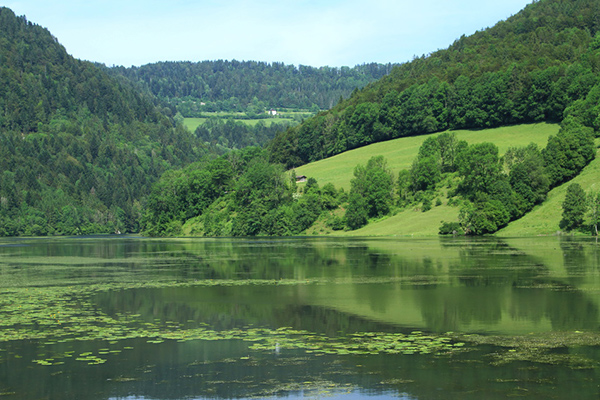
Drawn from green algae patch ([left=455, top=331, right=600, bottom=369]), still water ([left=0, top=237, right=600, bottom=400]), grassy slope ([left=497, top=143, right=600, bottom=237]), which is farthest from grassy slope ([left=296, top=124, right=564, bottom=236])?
green algae patch ([left=455, top=331, right=600, bottom=369])

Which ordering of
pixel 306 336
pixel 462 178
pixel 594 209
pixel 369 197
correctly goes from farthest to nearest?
pixel 369 197
pixel 462 178
pixel 594 209
pixel 306 336

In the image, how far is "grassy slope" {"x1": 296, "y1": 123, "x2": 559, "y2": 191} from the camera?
166m

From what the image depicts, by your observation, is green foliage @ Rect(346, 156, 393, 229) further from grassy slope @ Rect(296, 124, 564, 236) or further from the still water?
the still water

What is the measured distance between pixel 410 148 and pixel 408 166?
24710 millimetres

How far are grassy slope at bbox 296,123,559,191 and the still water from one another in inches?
4758

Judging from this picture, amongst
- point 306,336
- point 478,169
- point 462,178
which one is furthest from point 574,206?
point 306,336

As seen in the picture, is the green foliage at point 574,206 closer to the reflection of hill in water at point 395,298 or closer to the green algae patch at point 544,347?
the reflection of hill in water at point 395,298

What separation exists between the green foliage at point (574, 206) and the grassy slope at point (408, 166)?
2277 cm

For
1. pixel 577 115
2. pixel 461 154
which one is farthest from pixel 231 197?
pixel 577 115

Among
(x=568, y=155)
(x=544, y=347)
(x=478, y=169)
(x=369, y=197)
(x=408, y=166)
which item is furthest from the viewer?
(x=408, y=166)

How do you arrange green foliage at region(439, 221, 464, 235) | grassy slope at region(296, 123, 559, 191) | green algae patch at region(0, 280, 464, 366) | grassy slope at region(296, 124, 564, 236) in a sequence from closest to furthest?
green algae patch at region(0, 280, 464, 366), green foliage at region(439, 221, 464, 235), grassy slope at region(296, 124, 564, 236), grassy slope at region(296, 123, 559, 191)

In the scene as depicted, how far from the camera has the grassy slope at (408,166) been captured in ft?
411

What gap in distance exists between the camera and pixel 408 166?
167000 millimetres

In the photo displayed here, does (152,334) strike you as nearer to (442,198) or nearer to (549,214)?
(549,214)
